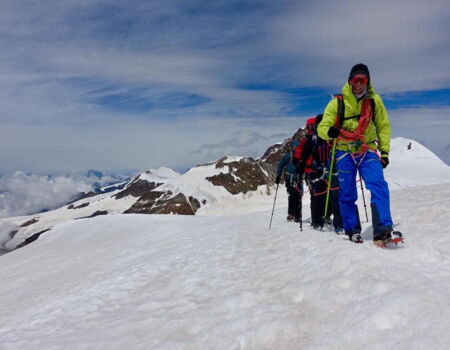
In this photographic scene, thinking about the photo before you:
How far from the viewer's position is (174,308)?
5.40m

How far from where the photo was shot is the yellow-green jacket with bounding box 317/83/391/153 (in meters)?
7.32

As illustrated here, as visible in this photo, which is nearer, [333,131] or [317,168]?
[333,131]

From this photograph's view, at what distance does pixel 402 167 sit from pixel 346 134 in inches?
4792

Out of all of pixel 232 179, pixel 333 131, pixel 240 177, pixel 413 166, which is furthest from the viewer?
pixel 240 177

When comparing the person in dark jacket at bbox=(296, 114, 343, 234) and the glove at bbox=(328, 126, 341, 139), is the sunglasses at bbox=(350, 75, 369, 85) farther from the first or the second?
the person in dark jacket at bbox=(296, 114, 343, 234)

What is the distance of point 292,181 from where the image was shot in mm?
12547

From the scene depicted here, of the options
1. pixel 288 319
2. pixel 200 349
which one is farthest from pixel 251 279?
pixel 200 349

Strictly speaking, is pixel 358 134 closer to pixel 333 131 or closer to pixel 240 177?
pixel 333 131

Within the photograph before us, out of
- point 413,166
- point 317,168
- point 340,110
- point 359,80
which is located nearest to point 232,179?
point 413,166

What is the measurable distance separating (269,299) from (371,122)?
4.58 meters

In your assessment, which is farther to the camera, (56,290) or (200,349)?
(56,290)

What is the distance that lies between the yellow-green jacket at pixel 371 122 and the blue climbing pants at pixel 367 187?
0.30m

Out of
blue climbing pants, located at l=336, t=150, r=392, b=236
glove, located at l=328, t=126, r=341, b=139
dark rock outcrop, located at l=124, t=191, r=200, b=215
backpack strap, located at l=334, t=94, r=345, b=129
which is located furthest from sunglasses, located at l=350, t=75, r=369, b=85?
dark rock outcrop, located at l=124, t=191, r=200, b=215

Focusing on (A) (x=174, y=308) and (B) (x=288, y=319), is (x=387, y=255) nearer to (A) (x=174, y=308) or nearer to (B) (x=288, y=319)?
(B) (x=288, y=319)
